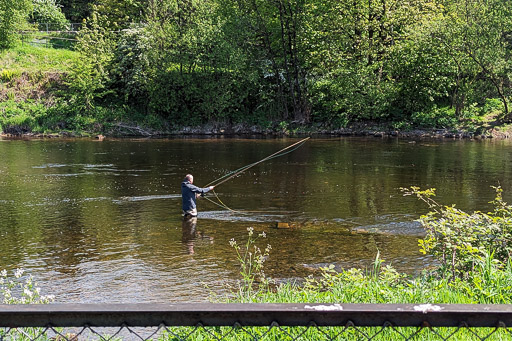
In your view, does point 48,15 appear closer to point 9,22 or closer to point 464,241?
point 9,22

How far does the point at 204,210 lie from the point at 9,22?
48.3m

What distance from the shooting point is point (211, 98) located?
46906 mm

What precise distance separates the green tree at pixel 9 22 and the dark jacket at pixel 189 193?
48595 millimetres

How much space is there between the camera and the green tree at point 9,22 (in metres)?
56.2

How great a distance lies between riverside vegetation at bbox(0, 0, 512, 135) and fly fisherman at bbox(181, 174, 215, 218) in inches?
1125

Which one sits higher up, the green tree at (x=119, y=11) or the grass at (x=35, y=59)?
the green tree at (x=119, y=11)

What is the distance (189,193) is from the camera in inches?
643

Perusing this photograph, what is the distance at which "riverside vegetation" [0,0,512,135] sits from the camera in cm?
4122

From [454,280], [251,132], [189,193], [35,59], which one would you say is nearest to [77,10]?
[35,59]

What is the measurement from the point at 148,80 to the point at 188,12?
7586 millimetres

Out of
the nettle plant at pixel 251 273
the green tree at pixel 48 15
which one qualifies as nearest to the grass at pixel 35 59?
the green tree at pixel 48 15

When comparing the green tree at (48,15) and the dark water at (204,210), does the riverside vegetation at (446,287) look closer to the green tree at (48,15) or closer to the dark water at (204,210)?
the dark water at (204,210)

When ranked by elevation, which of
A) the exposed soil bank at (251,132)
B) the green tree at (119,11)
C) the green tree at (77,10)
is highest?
the green tree at (77,10)

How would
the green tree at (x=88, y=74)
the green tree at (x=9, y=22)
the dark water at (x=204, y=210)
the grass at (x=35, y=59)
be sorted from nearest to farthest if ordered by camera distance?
A: the dark water at (x=204, y=210) < the green tree at (x=88, y=74) < the grass at (x=35, y=59) < the green tree at (x=9, y=22)
